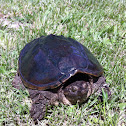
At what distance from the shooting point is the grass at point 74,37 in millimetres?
1985

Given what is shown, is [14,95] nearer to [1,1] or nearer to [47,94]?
[47,94]

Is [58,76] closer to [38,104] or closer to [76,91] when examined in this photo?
[76,91]

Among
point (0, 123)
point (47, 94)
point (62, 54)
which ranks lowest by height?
point (0, 123)

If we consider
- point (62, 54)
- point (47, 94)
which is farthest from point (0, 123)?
point (62, 54)

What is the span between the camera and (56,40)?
91.1 inches

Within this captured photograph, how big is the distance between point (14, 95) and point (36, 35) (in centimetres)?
135

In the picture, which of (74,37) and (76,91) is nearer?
(76,91)

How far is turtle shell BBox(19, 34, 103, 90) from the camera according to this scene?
6.40 feet

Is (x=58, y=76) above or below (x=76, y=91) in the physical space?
above

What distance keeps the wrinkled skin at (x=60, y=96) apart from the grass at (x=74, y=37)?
0.08 metres

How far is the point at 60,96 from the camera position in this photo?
6.72 feet

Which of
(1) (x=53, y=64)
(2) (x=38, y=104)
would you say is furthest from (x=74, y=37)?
(2) (x=38, y=104)

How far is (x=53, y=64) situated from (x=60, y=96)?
379 millimetres

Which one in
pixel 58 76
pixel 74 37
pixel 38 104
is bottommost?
pixel 38 104
